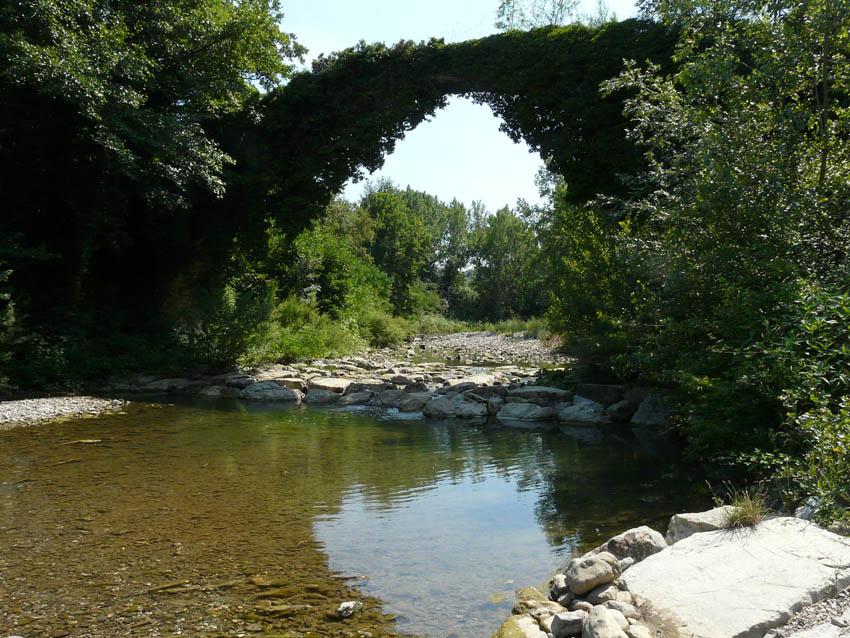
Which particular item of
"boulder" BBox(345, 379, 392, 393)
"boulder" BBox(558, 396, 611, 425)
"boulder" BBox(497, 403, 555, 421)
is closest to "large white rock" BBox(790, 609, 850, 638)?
"boulder" BBox(558, 396, 611, 425)

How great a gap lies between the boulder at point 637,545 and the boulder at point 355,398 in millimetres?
8715

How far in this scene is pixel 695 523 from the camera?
3920 mm

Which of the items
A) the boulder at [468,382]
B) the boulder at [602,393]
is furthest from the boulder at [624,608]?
the boulder at [468,382]

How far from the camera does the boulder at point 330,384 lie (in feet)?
42.6

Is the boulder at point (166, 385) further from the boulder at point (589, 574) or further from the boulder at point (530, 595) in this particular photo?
the boulder at point (589, 574)

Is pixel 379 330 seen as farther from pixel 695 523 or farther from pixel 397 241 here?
pixel 397 241

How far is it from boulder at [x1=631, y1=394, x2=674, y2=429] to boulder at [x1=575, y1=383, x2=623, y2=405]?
0.75m

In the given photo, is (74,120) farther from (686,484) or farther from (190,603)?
(686,484)

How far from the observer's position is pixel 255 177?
16.8m

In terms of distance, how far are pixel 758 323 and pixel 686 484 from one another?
2008 millimetres

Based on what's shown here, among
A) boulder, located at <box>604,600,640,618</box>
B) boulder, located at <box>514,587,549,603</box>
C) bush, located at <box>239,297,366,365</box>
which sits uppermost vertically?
bush, located at <box>239,297,366,365</box>

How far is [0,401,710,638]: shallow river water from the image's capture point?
11.5 ft

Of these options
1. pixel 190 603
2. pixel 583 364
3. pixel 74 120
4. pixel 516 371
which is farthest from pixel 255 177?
pixel 190 603

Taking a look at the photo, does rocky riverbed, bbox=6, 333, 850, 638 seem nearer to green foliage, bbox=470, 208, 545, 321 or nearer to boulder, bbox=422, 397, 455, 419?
boulder, bbox=422, 397, 455, 419
